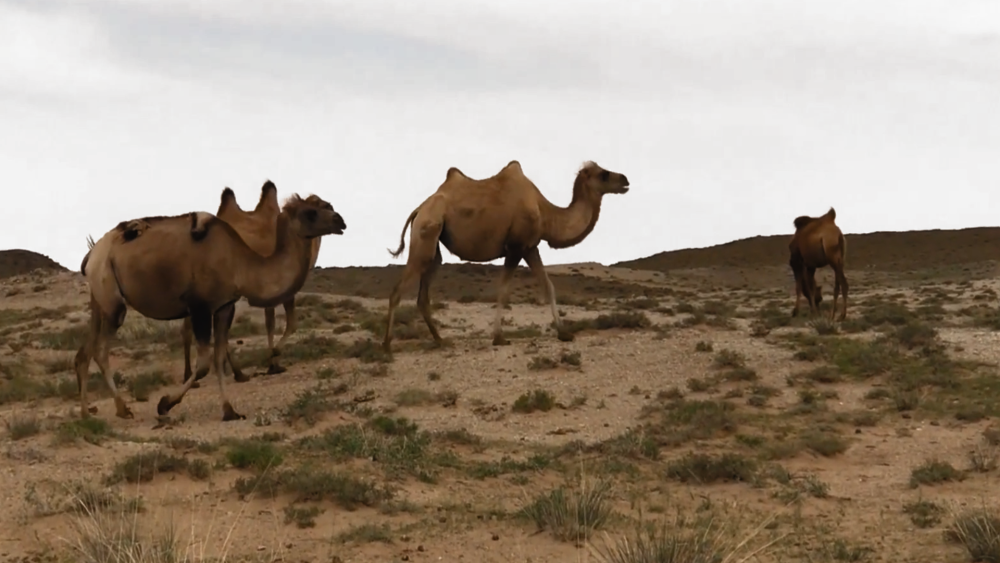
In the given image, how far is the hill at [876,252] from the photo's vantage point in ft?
212

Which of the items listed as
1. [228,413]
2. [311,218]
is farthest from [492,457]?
[311,218]

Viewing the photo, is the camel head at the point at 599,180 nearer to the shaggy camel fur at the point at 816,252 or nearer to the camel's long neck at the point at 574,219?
the camel's long neck at the point at 574,219

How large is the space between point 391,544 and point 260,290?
16.1 feet

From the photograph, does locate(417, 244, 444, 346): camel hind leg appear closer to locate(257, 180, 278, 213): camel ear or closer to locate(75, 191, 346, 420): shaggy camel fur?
locate(257, 180, 278, 213): camel ear

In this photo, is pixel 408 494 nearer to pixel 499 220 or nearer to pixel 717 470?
pixel 717 470

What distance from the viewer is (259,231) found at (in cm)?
1435

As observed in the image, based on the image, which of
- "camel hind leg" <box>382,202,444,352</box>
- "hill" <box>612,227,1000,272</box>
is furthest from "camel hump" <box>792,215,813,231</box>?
"hill" <box>612,227,1000,272</box>

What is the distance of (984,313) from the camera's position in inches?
874

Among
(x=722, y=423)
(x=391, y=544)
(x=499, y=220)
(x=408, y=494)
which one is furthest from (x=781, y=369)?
(x=391, y=544)

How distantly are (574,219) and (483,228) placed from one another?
1.95 m

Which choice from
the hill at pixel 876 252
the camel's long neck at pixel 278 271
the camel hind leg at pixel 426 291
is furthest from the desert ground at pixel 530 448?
the hill at pixel 876 252

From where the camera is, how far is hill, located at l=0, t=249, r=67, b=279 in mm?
65438

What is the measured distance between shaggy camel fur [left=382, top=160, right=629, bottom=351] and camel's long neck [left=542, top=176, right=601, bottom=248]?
0.6 inches

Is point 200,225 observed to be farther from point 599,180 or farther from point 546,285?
point 599,180
